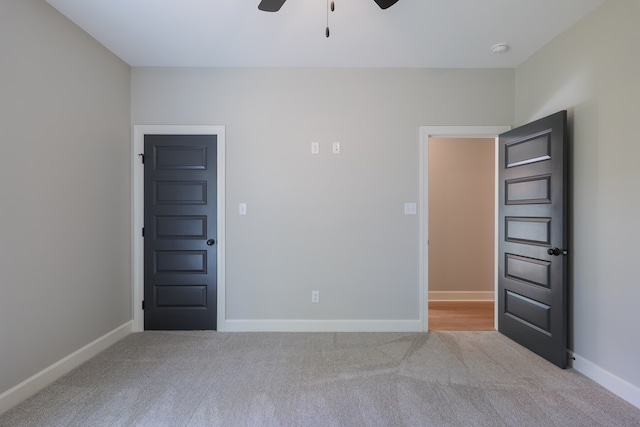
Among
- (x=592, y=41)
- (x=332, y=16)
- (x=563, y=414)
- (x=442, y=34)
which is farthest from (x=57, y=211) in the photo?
(x=592, y=41)

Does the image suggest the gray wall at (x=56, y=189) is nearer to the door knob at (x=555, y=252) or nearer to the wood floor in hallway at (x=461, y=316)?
the wood floor in hallway at (x=461, y=316)

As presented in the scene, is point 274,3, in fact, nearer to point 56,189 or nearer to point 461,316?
point 56,189

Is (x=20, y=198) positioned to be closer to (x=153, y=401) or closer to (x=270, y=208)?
(x=153, y=401)

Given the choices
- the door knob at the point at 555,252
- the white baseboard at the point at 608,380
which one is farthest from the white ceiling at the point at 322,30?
the white baseboard at the point at 608,380

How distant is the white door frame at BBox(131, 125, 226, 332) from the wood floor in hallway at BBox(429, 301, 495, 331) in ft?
7.71

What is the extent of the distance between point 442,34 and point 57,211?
3.41 metres

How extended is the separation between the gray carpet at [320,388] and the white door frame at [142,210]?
36 centimetres

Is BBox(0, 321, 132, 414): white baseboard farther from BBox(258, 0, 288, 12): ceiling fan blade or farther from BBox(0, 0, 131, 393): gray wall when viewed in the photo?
BBox(258, 0, 288, 12): ceiling fan blade

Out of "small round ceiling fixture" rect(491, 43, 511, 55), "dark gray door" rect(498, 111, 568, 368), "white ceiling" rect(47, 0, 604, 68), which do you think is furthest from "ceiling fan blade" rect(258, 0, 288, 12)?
"dark gray door" rect(498, 111, 568, 368)

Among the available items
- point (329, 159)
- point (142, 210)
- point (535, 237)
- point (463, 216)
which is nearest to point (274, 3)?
point (329, 159)

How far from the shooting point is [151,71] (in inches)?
122

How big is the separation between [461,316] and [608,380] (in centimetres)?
159

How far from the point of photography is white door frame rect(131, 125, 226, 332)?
123 inches

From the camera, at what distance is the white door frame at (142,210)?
3.11 meters
